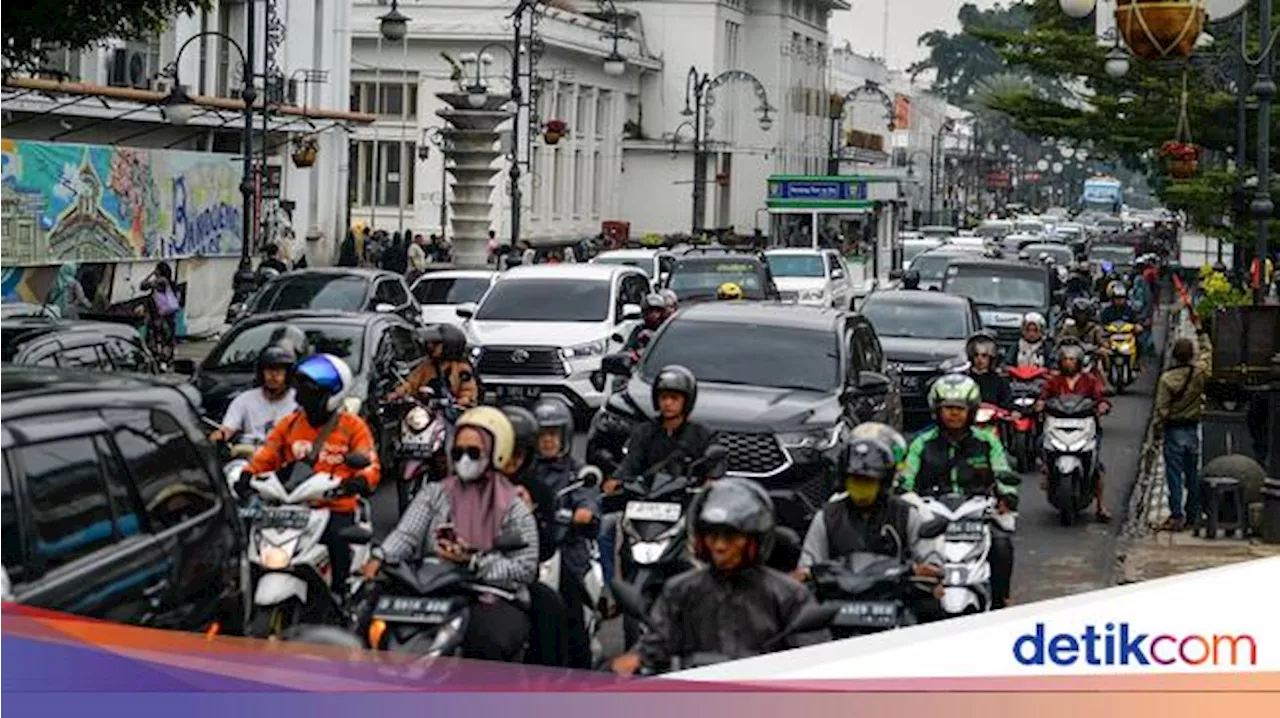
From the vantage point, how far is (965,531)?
12016 mm

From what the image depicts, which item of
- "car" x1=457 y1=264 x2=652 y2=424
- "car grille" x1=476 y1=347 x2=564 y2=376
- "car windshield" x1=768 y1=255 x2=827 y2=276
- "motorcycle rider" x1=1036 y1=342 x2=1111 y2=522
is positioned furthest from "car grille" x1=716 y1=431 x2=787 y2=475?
"car windshield" x1=768 y1=255 x2=827 y2=276

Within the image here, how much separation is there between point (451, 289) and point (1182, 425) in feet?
51.9

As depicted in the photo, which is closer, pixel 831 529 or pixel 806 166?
pixel 831 529

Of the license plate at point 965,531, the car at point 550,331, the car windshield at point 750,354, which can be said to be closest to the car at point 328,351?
the car windshield at point 750,354

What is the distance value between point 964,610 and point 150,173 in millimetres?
28436

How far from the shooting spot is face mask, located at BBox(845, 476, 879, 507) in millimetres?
10047

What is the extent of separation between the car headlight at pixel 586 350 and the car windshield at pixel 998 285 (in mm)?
10268

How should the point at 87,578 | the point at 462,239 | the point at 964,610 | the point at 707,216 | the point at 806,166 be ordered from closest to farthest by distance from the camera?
the point at 87,578 → the point at 964,610 → the point at 462,239 → the point at 707,216 → the point at 806,166

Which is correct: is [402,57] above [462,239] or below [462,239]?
above

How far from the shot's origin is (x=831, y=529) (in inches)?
396

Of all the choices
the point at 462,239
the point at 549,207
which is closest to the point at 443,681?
the point at 462,239

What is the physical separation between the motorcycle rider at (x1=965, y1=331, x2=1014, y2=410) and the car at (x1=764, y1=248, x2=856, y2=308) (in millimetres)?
20926

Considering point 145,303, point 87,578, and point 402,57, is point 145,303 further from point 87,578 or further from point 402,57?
point 402,57

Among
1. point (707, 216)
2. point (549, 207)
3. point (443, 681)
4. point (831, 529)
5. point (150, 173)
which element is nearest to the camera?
point (443, 681)
